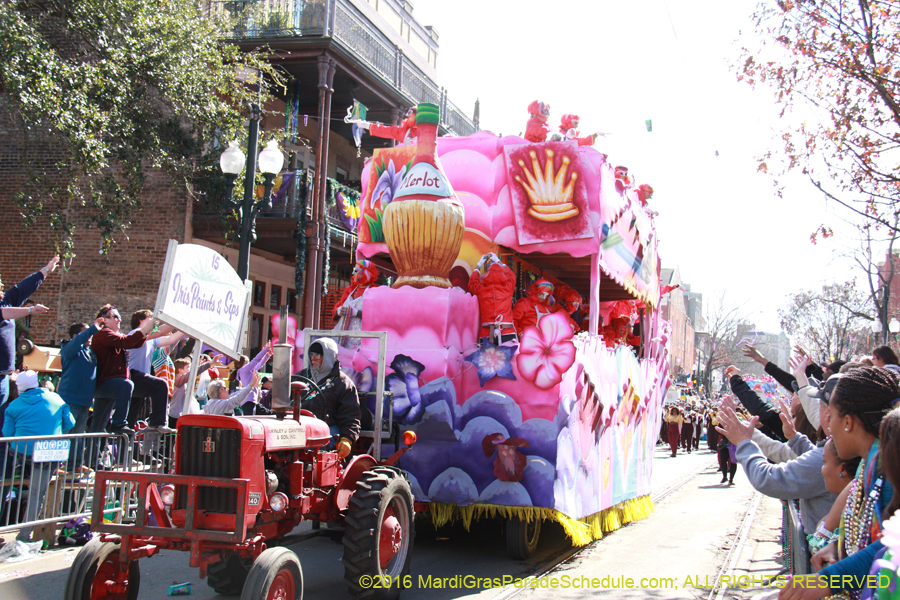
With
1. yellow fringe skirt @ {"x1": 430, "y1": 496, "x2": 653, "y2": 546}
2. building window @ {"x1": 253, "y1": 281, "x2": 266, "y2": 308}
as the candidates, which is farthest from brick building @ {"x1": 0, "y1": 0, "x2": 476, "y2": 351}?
yellow fringe skirt @ {"x1": 430, "y1": 496, "x2": 653, "y2": 546}

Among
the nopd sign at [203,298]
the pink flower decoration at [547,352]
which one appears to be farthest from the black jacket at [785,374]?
the nopd sign at [203,298]

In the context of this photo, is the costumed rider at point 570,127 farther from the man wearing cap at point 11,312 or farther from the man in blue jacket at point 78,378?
the man wearing cap at point 11,312

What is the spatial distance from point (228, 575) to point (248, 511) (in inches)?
59.2

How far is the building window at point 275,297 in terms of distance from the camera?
20408 millimetres

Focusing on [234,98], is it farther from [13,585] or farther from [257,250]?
[13,585]

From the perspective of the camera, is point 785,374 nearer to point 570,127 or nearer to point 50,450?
point 570,127

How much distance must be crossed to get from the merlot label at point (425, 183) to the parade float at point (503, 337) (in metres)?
0.02

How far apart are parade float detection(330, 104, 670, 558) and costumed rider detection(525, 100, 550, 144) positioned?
0.31 metres

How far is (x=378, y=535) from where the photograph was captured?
5.47m

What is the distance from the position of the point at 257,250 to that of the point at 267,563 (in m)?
15.7

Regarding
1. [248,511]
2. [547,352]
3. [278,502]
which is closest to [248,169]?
[547,352]

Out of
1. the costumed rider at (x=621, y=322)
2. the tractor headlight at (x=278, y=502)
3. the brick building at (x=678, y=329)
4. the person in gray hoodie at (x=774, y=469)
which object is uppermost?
the brick building at (x=678, y=329)

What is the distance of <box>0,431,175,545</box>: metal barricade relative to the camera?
6836mm

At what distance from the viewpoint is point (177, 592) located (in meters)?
5.93
